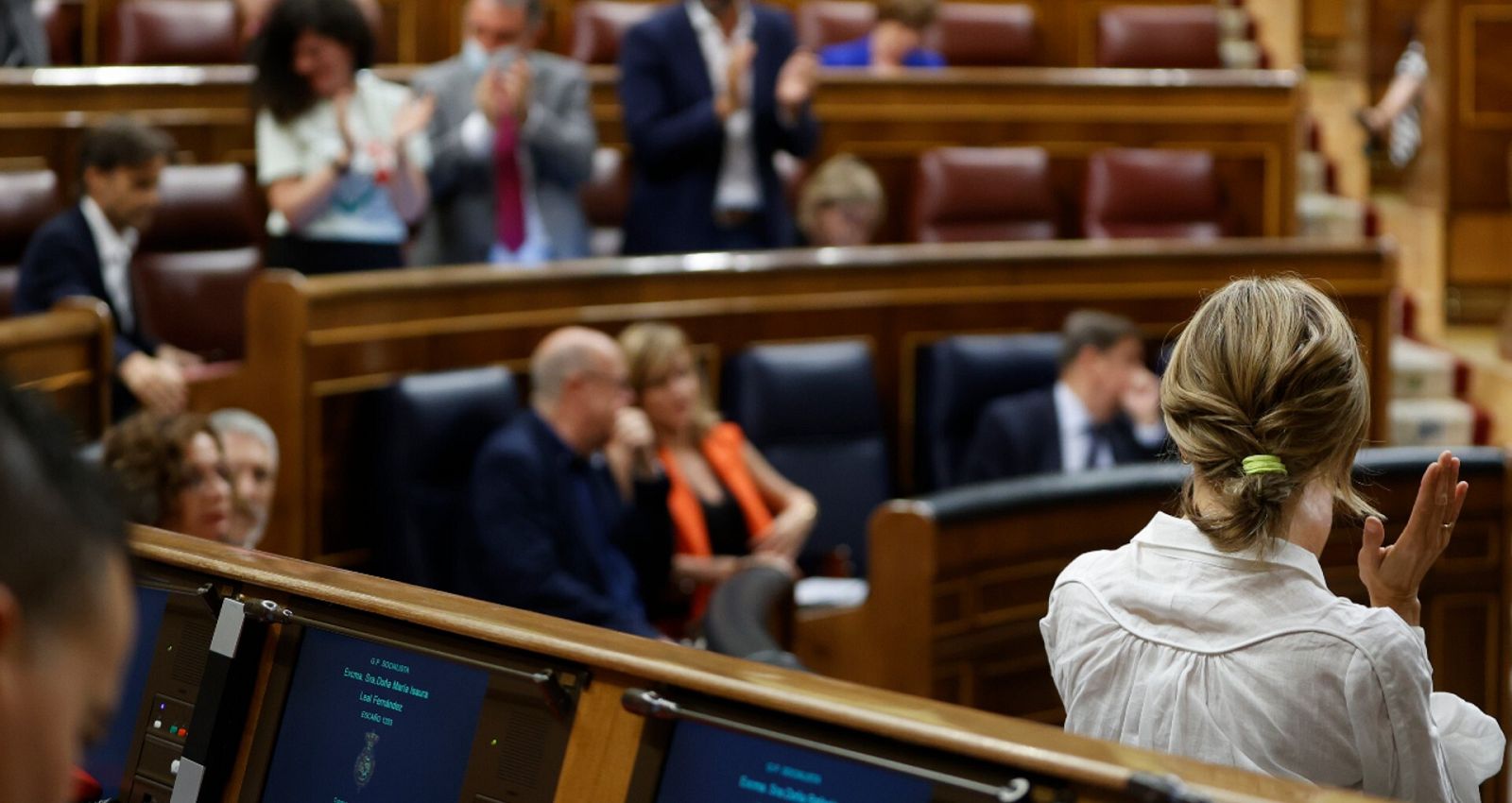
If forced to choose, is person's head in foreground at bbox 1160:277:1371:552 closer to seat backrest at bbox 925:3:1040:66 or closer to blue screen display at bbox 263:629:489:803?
blue screen display at bbox 263:629:489:803

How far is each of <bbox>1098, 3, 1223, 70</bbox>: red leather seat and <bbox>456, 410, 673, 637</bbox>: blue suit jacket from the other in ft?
9.89

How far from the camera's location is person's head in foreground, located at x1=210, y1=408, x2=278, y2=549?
7.05ft

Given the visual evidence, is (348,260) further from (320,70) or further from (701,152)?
(701,152)

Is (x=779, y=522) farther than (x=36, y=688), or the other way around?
(x=779, y=522)

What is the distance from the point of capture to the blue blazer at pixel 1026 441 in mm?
3125

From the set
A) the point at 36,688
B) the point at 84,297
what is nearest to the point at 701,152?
the point at 84,297

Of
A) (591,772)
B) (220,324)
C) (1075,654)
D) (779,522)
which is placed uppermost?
(220,324)

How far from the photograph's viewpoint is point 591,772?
1099 millimetres

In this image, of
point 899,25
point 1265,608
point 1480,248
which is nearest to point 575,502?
point 1265,608

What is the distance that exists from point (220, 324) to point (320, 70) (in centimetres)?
77

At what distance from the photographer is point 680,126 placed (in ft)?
11.3

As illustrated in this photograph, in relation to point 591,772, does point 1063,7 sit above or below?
above

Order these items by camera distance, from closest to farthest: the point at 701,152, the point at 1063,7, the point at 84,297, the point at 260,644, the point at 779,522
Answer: the point at 260,644
the point at 84,297
the point at 779,522
the point at 701,152
the point at 1063,7

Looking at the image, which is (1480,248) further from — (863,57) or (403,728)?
(403,728)
